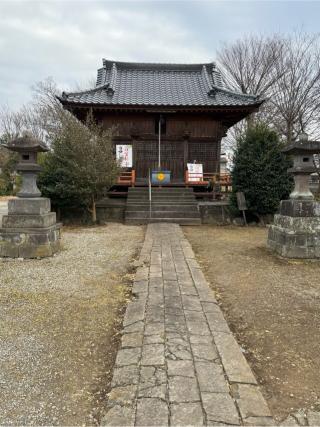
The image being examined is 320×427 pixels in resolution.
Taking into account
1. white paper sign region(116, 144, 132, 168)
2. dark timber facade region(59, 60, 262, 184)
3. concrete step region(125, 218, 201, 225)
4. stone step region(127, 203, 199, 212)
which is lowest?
concrete step region(125, 218, 201, 225)

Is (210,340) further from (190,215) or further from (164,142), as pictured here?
(164,142)

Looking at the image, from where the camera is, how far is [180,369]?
242cm

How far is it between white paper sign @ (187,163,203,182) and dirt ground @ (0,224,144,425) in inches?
341

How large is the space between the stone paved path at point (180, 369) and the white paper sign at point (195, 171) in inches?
403

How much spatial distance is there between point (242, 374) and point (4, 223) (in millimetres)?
5259

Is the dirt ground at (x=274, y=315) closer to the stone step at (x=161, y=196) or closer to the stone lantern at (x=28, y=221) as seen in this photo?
the stone lantern at (x=28, y=221)

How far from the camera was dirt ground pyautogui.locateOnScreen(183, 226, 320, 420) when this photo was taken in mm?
2367

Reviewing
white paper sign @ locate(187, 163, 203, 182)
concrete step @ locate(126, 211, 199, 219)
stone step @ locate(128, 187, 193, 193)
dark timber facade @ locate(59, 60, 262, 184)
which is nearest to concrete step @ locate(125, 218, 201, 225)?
concrete step @ locate(126, 211, 199, 219)

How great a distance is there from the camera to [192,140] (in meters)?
14.8

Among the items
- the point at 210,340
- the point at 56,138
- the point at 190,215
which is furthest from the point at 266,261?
the point at 56,138

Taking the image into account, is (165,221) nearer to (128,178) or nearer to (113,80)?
(128,178)

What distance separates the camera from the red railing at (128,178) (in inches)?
537

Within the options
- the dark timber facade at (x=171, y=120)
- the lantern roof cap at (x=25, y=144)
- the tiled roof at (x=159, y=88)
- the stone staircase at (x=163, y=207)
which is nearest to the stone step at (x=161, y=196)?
the stone staircase at (x=163, y=207)

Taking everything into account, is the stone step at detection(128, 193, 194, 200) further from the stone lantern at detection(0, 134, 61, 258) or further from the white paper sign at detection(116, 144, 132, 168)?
the stone lantern at detection(0, 134, 61, 258)
